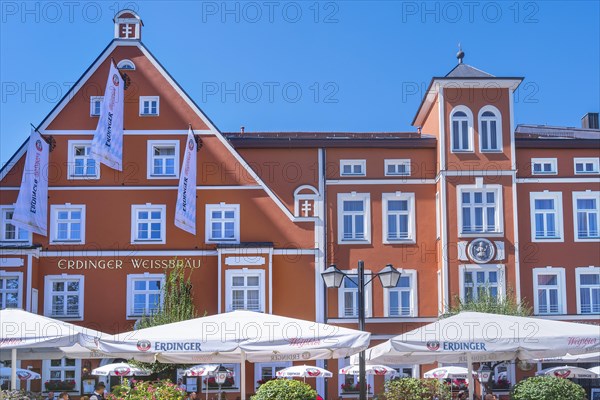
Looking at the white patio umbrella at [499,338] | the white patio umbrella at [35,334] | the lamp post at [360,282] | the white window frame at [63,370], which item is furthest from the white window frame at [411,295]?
the white patio umbrella at [35,334]

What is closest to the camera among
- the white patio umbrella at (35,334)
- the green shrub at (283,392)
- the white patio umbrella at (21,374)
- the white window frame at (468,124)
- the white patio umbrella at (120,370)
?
the green shrub at (283,392)

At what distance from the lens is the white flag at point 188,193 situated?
120 feet

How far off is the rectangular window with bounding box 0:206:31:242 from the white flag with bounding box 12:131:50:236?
2.99ft

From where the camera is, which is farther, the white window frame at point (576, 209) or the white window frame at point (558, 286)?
the white window frame at point (576, 209)

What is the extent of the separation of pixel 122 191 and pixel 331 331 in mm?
21388

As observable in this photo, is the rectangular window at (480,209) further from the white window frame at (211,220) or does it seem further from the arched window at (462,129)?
the white window frame at (211,220)

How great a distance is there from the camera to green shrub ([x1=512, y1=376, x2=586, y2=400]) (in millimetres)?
17156

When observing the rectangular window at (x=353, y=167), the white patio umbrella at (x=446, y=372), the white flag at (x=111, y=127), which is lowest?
the white patio umbrella at (x=446, y=372)

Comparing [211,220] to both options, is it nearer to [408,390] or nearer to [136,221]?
[136,221]

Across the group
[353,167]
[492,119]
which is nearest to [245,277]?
[353,167]

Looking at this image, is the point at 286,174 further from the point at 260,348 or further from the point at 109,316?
the point at 260,348

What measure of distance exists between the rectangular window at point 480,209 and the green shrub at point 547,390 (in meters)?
20.3

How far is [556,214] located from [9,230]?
21.5 metres

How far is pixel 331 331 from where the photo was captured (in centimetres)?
1816
